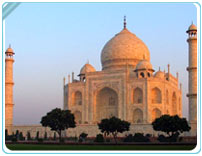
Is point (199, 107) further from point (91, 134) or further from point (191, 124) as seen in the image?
point (91, 134)

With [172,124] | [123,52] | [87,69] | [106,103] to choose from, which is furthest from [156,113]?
[172,124]

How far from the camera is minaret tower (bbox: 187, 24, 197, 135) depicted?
84.1 feet

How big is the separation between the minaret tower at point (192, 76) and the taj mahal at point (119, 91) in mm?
3418

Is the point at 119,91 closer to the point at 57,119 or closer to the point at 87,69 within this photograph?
the point at 87,69

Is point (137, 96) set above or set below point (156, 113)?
above

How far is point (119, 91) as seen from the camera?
32.0m

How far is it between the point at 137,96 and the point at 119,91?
5.12 feet

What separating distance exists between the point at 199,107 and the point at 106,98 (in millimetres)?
24231

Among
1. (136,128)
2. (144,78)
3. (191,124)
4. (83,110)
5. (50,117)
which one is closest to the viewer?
(50,117)

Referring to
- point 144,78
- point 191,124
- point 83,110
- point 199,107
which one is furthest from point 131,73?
point 199,107

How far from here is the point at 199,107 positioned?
9.98 m

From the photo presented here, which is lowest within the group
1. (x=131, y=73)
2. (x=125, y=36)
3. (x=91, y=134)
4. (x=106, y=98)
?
(x=91, y=134)

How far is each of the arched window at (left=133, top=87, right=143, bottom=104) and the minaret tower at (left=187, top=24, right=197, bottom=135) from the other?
20.3 feet

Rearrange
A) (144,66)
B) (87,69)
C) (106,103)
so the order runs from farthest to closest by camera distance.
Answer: (87,69), (106,103), (144,66)
